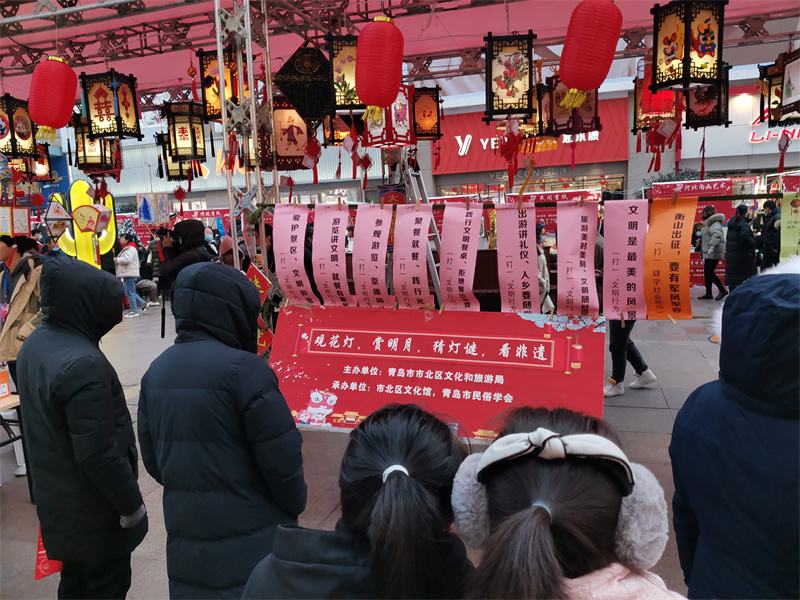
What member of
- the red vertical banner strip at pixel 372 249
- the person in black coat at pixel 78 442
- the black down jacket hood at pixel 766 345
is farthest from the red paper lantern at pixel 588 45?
the person in black coat at pixel 78 442

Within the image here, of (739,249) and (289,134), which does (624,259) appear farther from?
(739,249)

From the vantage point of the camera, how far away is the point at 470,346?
3.11 m

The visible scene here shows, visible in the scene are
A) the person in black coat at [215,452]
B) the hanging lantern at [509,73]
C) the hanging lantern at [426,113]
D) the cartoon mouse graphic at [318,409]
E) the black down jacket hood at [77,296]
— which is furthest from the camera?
the hanging lantern at [426,113]

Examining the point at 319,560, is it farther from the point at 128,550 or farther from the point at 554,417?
the point at 128,550

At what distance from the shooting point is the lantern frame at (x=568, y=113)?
303 inches

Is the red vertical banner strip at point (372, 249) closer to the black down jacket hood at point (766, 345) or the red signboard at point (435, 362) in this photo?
the red signboard at point (435, 362)

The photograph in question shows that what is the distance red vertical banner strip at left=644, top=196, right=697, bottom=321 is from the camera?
2688 millimetres

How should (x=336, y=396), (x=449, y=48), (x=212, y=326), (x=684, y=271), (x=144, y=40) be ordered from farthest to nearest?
(x=449, y=48)
(x=144, y=40)
(x=336, y=396)
(x=684, y=271)
(x=212, y=326)

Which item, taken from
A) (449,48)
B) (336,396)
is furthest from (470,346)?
(449,48)

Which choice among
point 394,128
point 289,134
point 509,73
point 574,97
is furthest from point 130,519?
point 394,128

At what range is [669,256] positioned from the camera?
2715 mm

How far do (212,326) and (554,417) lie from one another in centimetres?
119

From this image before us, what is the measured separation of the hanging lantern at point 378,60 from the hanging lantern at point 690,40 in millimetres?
2586

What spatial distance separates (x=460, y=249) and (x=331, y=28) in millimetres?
6068
